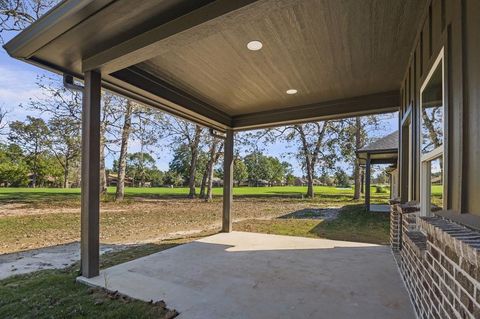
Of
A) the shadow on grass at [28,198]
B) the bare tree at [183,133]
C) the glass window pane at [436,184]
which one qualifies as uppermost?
the bare tree at [183,133]

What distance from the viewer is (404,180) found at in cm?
447

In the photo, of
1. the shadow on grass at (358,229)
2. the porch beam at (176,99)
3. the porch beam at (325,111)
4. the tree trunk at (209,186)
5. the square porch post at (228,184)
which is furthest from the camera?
the tree trunk at (209,186)

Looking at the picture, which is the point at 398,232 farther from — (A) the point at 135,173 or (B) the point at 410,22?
(A) the point at 135,173

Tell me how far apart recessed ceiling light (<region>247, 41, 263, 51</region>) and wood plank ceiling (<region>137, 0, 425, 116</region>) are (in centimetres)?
6

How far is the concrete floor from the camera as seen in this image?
2.88 meters

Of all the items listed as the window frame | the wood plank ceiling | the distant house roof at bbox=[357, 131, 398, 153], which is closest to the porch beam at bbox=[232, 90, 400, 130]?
the wood plank ceiling

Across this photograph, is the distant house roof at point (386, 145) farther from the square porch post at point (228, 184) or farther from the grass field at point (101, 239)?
the square porch post at point (228, 184)

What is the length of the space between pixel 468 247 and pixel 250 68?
12.3 ft

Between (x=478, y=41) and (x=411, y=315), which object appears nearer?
(x=478, y=41)

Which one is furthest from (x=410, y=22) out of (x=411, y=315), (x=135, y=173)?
(x=135, y=173)

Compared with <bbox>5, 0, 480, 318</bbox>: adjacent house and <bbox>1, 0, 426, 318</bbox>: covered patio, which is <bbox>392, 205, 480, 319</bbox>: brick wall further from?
<bbox>1, 0, 426, 318</bbox>: covered patio

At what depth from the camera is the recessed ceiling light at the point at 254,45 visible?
139 inches

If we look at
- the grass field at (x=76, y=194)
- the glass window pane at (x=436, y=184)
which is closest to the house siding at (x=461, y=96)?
the glass window pane at (x=436, y=184)

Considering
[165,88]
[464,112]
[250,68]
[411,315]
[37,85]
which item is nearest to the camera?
[464,112]
